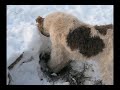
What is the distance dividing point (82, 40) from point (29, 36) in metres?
1.13

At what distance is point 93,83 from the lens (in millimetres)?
4867

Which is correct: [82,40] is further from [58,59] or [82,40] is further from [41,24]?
[41,24]

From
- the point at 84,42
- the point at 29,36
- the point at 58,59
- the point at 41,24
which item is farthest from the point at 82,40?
the point at 29,36

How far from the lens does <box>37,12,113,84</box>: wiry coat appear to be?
174 inches

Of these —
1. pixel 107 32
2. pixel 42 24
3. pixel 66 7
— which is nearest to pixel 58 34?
pixel 42 24

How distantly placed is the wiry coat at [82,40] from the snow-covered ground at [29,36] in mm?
375

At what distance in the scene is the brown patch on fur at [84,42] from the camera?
4.41 meters

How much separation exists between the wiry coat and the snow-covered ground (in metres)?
0.38

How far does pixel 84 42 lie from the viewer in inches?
175

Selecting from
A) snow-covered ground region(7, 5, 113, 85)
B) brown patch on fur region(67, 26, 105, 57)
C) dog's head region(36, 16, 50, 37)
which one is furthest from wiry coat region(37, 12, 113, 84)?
snow-covered ground region(7, 5, 113, 85)

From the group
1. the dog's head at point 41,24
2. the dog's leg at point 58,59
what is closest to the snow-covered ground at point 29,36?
the dog's head at point 41,24

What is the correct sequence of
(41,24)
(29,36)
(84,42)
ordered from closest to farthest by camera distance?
(84,42) < (41,24) < (29,36)

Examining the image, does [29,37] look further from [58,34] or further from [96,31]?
[96,31]

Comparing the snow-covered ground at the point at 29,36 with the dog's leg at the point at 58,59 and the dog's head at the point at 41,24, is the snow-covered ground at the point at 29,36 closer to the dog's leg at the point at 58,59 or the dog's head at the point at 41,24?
the dog's head at the point at 41,24
